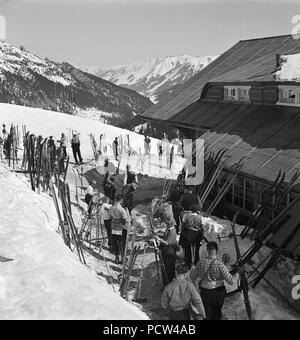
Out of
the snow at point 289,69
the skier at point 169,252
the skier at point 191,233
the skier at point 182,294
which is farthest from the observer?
the snow at point 289,69

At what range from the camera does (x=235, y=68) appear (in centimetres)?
2319

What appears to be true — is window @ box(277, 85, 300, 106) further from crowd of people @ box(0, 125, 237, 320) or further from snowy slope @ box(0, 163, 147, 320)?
snowy slope @ box(0, 163, 147, 320)

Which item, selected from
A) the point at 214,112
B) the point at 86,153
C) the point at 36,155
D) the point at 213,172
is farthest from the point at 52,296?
the point at 86,153

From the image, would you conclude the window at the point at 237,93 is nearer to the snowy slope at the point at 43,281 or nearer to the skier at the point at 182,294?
the snowy slope at the point at 43,281

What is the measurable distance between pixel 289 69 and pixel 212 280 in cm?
919

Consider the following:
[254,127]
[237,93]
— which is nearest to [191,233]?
[254,127]

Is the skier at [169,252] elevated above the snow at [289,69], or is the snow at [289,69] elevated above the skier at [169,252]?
the snow at [289,69]

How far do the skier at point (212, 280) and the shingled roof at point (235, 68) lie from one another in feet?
36.1

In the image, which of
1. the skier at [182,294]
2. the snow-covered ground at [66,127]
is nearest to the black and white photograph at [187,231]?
the skier at [182,294]

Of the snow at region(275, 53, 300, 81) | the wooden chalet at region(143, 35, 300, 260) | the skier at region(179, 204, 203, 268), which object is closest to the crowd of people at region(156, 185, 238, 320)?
the skier at region(179, 204, 203, 268)

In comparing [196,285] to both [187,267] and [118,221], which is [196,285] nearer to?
[187,267]

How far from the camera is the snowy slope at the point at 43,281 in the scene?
269 inches

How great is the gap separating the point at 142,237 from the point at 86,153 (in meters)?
16.3
